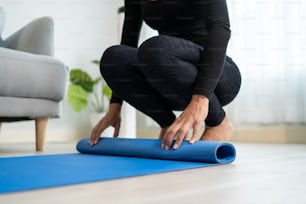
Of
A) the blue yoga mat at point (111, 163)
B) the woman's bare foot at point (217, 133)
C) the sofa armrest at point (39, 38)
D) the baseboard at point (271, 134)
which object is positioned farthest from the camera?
the baseboard at point (271, 134)

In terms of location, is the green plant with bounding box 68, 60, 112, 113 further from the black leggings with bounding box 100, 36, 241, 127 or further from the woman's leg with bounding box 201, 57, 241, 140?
the woman's leg with bounding box 201, 57, 241, 140

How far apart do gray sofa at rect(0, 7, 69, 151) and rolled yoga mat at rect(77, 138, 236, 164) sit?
0.44 metres

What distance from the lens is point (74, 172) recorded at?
0.93m

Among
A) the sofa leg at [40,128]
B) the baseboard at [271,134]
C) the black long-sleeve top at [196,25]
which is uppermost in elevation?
the black long-sleeve top at [196,25]

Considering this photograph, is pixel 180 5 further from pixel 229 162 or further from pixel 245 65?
pixel 245 65

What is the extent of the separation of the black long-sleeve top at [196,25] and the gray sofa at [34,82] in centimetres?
38

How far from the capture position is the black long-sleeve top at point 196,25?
114 cm

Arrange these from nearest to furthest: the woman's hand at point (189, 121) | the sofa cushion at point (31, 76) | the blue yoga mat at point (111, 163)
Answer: the blue yoga mat at point (111, 163), the woman's hand at point (189, 121), the sofa cushion at point (31, 76)

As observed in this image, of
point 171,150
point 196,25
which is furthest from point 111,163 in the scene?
point 196,25

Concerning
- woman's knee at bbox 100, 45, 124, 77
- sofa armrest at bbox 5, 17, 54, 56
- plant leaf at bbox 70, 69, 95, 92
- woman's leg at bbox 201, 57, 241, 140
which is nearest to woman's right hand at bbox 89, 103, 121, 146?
woman's knee at bbox 100, 45, 124, 77

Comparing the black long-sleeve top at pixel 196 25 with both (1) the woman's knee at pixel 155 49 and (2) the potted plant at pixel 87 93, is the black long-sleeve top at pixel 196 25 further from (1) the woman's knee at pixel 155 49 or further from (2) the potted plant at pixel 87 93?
(2) the potted plant at pixel 87 93

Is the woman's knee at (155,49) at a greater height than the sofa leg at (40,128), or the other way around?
the woman's knee at (155,49)

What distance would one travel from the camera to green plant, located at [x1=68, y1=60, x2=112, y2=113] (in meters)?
2.78

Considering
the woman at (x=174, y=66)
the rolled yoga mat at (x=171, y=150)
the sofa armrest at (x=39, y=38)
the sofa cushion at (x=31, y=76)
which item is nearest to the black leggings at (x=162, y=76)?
the woman at (x=174, y=66)
